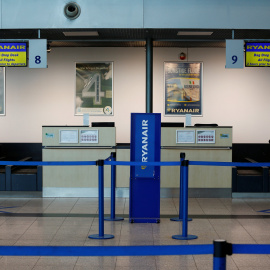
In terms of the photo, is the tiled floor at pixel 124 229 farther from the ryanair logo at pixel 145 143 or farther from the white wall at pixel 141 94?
the white wall at pixel 141 94

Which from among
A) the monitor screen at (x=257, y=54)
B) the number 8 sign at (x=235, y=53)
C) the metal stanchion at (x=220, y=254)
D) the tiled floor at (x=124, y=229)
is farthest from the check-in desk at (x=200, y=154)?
the metal stanchion at (x=220, y=254)

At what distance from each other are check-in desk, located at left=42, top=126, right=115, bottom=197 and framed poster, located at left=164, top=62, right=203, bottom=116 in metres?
3.14

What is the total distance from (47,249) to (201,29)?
7.78m

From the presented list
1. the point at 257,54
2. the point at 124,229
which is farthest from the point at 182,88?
the point at 124,229

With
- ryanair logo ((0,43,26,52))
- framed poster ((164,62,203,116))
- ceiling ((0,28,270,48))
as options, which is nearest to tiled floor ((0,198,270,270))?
ryanair logo ((0,43,26,52))

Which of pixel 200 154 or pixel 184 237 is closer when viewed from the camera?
pixel 184 237

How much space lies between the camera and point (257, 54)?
10422 millimetres

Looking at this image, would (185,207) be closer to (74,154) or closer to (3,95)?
(74,154)

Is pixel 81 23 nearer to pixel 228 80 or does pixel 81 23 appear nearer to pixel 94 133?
pixel 94 133

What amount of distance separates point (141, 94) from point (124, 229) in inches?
248

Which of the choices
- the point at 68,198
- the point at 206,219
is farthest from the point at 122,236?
the point at 68,198

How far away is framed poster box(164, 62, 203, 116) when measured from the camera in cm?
1273

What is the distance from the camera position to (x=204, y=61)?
12.8m

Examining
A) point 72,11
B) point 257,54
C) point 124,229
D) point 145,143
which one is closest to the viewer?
point 124,229
